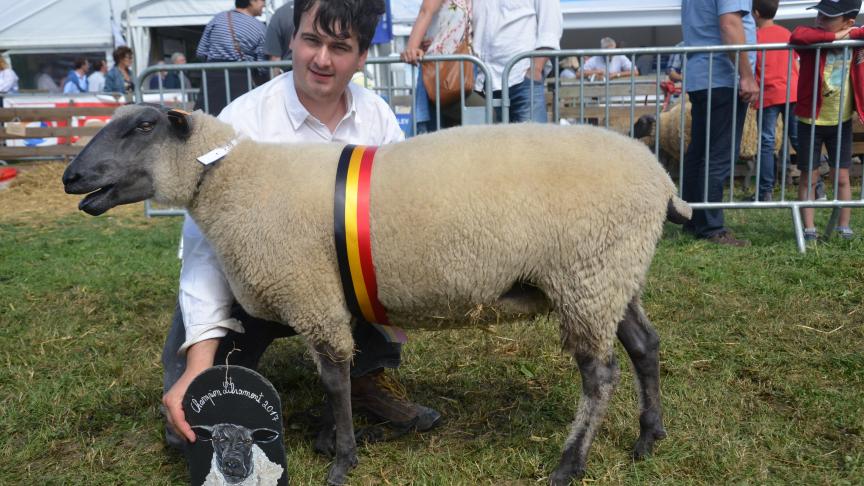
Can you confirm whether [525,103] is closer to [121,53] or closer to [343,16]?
[343,16]

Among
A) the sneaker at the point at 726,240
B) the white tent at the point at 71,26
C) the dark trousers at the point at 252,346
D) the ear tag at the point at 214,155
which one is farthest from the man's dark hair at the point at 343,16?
the white tent at the point at 71,26

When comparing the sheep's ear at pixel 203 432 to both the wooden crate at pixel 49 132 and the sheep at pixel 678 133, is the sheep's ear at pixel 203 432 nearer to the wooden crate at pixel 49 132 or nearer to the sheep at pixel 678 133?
the sheep at pixel 678 133

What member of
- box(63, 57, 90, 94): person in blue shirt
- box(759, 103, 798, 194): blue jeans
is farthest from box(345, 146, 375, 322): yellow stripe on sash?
box(63, 57, 90, 94): person in blue shirt

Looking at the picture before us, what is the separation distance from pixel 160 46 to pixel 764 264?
13.9 meters

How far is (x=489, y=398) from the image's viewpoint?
116 inches

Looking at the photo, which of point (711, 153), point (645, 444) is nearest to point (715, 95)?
point (711, 153)

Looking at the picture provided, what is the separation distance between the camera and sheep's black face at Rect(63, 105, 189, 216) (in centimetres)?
201

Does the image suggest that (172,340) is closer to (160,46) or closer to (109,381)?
(109,381)

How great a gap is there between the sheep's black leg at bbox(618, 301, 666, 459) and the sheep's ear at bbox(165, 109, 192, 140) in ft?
4.86

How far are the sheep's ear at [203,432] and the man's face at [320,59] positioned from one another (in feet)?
3.60

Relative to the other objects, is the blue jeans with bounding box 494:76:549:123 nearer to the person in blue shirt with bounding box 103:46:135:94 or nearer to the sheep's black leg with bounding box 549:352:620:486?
the sheep's black leg with bounding box 549:352:620:486

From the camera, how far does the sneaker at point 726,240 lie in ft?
Answer: 16.6

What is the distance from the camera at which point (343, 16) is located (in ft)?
7.42

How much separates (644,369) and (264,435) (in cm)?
124
